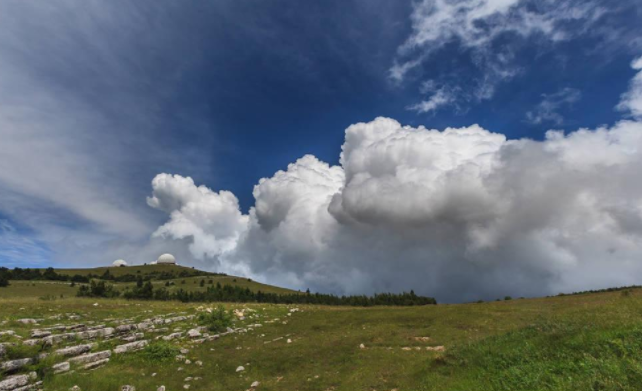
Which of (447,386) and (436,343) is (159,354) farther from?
(436,343)

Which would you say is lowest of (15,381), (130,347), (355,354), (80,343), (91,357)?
(355,354)

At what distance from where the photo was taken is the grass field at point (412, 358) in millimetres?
9555

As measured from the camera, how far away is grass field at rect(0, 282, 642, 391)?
9.55 meters

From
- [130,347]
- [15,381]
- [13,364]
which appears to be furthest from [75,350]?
[15,381]

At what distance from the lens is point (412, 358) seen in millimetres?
18688

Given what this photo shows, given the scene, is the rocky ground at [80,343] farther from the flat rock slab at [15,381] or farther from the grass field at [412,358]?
the grass field at [412,358]

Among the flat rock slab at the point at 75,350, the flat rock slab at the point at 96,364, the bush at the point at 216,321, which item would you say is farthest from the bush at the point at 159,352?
the bush at the point at 216,321

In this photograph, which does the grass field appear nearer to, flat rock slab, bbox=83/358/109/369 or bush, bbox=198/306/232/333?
flat rock slab, bbox=83/358/109/369

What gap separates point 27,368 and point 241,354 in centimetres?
1112

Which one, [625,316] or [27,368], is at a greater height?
[625,316]

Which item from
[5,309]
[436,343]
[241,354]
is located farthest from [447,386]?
[5,309]

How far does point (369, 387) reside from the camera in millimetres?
14414

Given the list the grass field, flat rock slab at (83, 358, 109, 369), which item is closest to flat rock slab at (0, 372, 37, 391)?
the grass field

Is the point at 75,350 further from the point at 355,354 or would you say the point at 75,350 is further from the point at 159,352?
the point at 355,354
